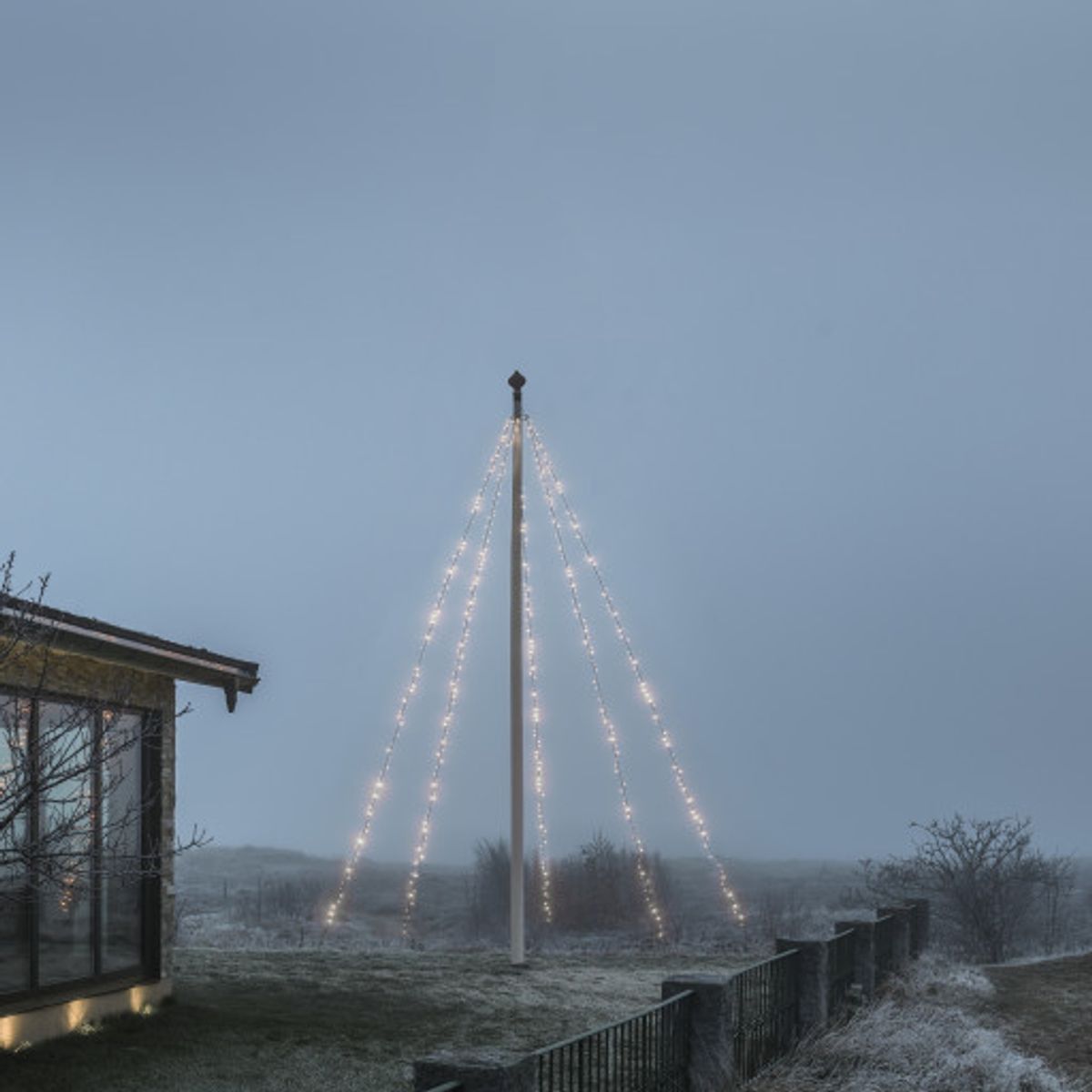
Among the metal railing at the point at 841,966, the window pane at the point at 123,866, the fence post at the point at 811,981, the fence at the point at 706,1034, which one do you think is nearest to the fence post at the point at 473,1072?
the fence at the point at 706,1034

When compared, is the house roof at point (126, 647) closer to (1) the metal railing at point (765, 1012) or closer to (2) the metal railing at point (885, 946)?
(1) the metal railing at point (765, 1012)

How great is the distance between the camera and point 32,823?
12.5 m

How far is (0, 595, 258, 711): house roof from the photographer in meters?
10.2

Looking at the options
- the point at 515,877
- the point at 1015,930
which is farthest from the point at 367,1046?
the point at 1015,930

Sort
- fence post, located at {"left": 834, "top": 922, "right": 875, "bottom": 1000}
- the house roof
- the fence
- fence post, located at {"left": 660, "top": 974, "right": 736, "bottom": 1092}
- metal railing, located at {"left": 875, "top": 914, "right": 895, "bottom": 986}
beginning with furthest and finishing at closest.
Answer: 1. metal railing, located at {"left": 875, "top": 914, "right": 895, "bottom": 986}
2. fence post, located at {"left": 834, "top": 922, "right": 875, "bottom": 1000}
3. fence post, located at {"left": 660, "top": 974, "right": 736, "bottom": 1092}
4. the house roof
5. the fence

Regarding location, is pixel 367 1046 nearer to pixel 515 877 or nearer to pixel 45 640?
pixel 45 640

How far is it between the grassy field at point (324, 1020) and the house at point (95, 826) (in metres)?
0.45

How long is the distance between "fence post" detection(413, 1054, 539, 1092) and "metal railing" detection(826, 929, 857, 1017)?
332 inches

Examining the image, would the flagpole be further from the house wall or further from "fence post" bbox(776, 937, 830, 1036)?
"fence post" bbox(776, 937, 830, 1036)

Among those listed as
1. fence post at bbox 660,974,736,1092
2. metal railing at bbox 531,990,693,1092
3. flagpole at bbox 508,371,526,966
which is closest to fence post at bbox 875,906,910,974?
flagpole at bbox 508,371,526,966

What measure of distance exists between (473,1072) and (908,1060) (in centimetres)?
794

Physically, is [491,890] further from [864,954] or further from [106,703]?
[106,703]

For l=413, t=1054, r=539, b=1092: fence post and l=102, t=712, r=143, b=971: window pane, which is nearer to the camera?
l=413, t=1054, r=539, b=1092: fence post

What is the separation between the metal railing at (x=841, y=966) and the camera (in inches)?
598
